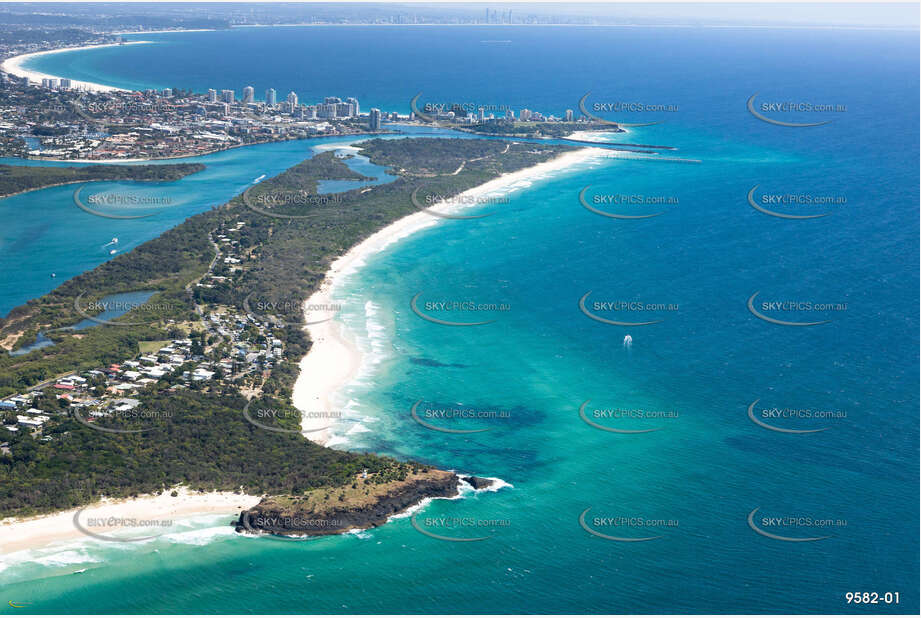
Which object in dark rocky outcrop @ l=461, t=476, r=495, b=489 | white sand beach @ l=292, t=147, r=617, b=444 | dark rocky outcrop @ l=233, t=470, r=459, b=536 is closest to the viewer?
dark rocky outcrop @ l=233, t=470, r=459, b=536

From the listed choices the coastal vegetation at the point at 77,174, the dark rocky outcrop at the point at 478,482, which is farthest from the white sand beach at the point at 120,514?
the coastal vegetation at the point at 77,174

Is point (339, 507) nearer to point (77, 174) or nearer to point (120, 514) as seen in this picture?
point (120, 514)

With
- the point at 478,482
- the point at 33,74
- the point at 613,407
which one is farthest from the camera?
the point at 33,74

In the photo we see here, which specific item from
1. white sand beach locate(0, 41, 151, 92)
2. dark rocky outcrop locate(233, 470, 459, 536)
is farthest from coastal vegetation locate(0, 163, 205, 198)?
dark rocky outcrop locate(233, 470, 459, 536)

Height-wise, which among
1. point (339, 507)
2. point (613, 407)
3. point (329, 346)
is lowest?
point (339, 507)

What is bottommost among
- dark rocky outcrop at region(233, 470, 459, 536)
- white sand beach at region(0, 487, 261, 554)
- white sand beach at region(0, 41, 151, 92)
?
white sand beach at region(0, 487, 261, 554)

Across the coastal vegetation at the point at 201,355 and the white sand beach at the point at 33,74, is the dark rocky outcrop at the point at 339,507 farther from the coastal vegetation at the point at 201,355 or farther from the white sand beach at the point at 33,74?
the white sand beach at the point at 33,74

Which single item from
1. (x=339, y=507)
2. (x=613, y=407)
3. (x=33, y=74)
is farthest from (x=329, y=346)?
(x=33, y=74)

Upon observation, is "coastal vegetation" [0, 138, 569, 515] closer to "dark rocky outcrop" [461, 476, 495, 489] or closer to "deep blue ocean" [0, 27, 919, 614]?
"dark rocky outcrop" [461, 476, 495, 489]
